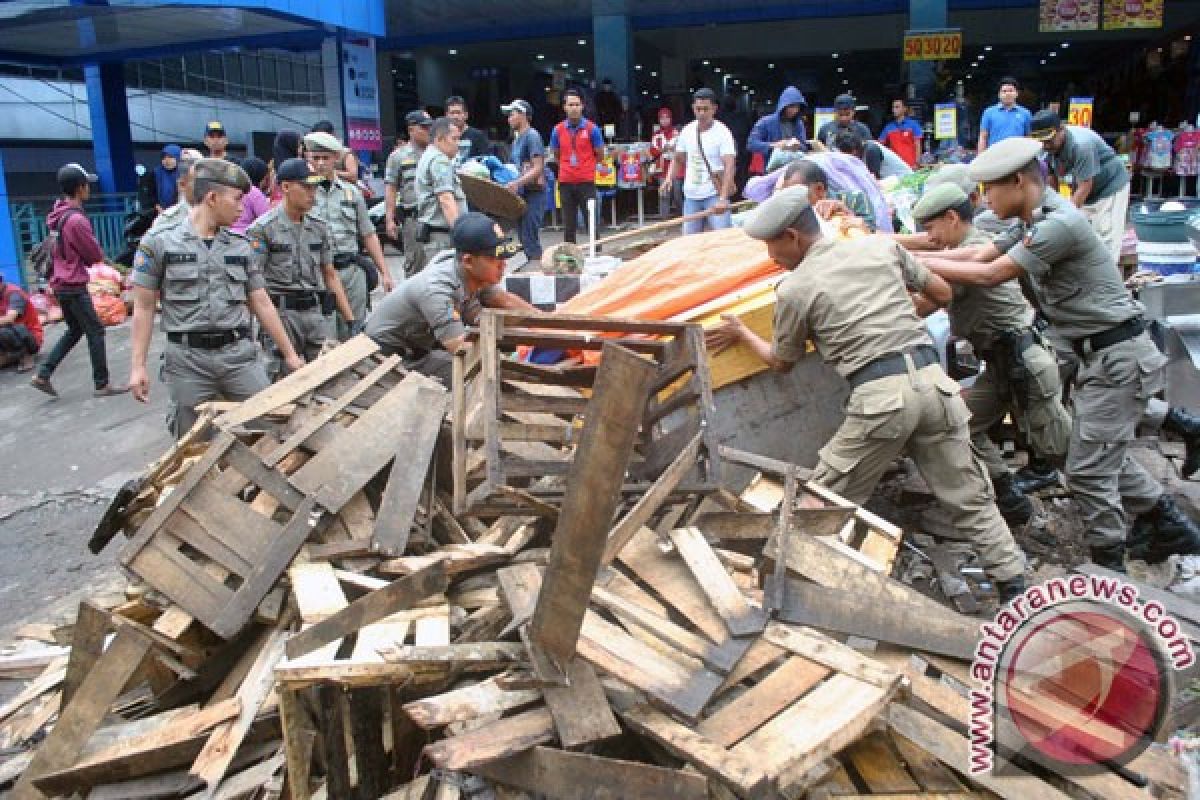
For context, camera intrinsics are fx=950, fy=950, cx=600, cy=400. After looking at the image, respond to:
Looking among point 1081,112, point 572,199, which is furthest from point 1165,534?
point 1081,112

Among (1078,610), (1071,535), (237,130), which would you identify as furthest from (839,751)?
(237,130)

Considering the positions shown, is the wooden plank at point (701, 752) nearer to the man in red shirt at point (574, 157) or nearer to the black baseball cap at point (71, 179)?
the black baseball cap at point (71, 179)

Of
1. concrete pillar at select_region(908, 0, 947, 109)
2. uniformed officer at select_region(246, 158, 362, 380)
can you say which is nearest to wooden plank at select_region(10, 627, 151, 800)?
uniformed officer at select_region(246, 158, 362, 380)

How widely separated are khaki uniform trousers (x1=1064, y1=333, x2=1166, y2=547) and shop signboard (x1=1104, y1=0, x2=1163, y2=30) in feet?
55.4

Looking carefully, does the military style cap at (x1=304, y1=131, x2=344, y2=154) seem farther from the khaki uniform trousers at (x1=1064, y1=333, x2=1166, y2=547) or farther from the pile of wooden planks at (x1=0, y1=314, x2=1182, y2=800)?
the khaki uniform trousers at (x1=1064, y1=333, x2=1166, y2=547)

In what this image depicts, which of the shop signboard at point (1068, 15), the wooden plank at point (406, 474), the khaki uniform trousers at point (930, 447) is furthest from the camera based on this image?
the shop signboard at point (1068, 15)

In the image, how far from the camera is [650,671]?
9.09ft

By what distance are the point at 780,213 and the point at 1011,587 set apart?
1920mm

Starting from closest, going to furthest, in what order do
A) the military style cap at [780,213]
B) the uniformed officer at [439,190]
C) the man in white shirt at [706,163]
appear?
1. the military style cap at [780,213]
2. the uniformed officer at [439,190]
3. the man in white shirt at [706,163]

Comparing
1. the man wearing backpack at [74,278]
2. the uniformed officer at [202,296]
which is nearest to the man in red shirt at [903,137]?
the man wearing backpack at [74,278]

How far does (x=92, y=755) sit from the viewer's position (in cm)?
316

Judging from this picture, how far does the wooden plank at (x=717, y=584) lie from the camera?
309cm

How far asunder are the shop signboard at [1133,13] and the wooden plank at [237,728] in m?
20.1

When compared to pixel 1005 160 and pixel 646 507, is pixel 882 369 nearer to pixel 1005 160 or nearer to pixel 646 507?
A: pixel 1005 160
